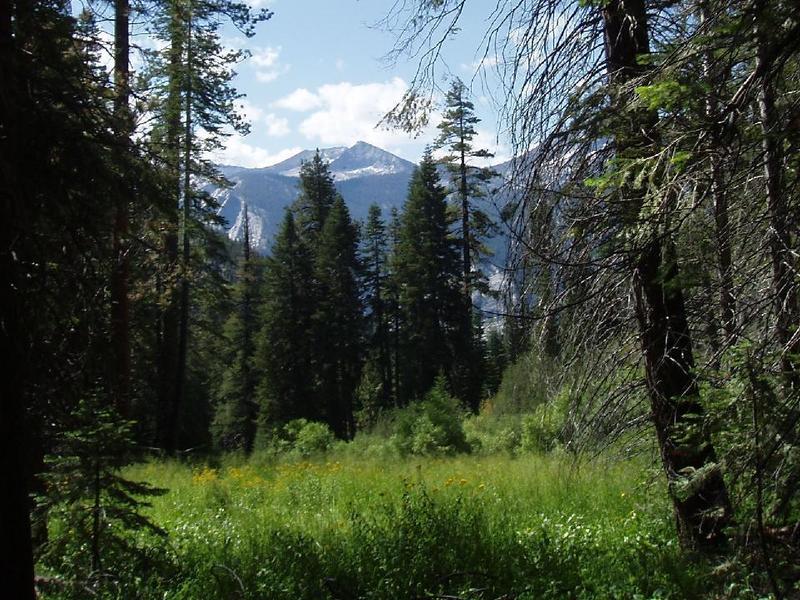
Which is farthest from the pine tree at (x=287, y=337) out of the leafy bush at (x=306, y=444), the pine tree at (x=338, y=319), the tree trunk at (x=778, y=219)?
the tree trunk at (x=778, y=219)

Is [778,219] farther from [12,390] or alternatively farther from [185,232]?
[185,232]

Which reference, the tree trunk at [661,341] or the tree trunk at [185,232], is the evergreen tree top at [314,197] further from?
the tree trunk at [661,341]

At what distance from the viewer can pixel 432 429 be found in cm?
1694

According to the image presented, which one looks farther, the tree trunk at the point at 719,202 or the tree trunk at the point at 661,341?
the tree trunk at the point at 661,341

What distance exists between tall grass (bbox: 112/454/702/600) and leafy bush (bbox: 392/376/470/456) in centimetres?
701

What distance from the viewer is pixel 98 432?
5.38 m

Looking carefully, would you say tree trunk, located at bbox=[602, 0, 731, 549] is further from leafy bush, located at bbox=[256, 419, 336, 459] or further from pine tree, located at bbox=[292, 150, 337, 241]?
pine tree, located at bbox=[292, 150, 337, 241]

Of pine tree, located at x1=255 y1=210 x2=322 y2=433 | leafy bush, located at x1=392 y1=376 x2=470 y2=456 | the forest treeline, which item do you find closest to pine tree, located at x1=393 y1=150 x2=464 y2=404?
pine tree, located at x1=255 y1=210 x2=322 y2=433

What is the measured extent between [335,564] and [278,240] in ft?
117

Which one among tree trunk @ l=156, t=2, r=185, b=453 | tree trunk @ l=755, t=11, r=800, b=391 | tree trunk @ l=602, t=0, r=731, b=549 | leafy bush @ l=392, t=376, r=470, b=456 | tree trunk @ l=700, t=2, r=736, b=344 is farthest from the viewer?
tree trunk @ l=156, t=2, r=185, b=453

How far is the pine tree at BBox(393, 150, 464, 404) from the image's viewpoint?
37.5 metres

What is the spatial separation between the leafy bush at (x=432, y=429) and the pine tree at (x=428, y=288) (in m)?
18.9

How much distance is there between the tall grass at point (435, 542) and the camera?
5.16 m

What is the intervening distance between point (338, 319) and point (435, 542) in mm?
34283
